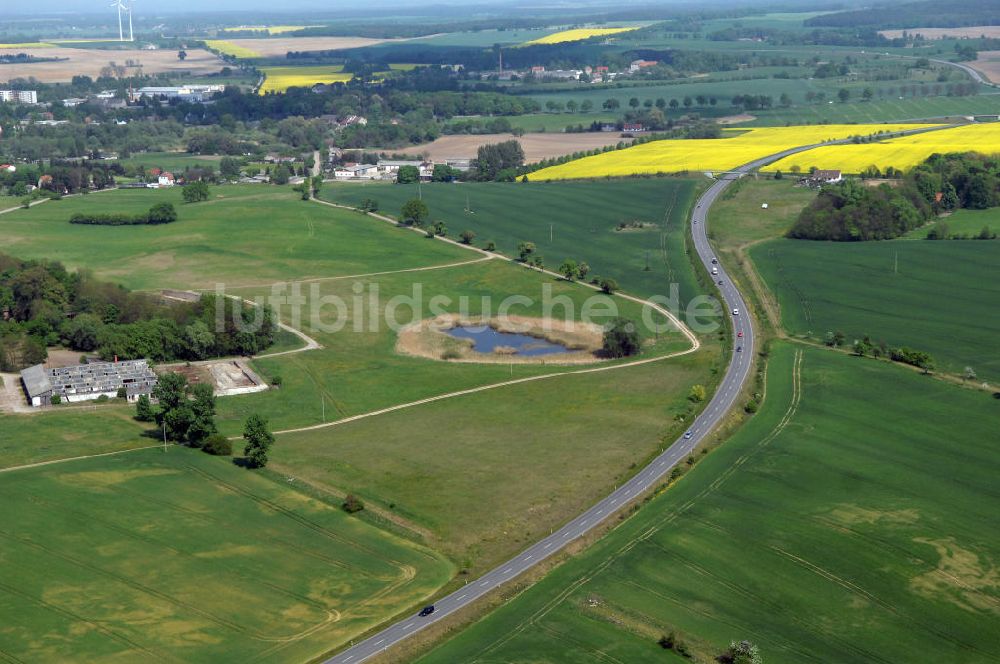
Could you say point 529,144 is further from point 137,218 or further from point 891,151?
point 137,218

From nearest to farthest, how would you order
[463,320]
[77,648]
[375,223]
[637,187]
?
[77,648] → [463,320] → [375,223] → [637,187]

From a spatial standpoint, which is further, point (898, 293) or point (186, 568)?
point (898, 293)

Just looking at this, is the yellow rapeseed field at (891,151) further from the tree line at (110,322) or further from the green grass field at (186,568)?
the green grass field at (186,568)

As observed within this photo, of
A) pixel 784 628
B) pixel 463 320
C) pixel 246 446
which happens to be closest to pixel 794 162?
pixel 463 320

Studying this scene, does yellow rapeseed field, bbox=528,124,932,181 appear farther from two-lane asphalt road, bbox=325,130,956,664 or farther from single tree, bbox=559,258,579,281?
two-lane asphalt road, bbox=325,130,956,664

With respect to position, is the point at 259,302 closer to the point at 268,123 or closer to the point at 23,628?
the point at 23,628

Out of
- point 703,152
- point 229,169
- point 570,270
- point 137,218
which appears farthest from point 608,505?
point 229,169
